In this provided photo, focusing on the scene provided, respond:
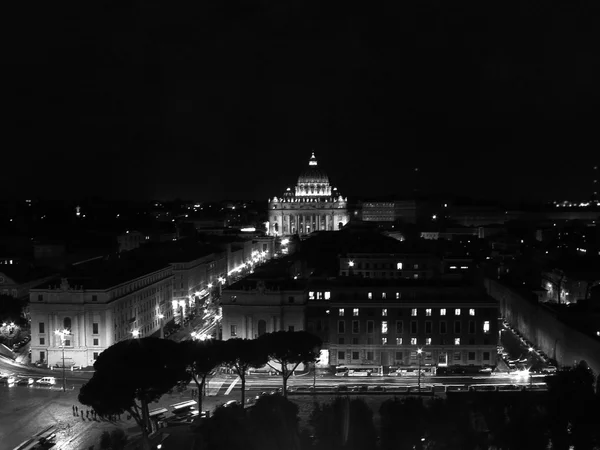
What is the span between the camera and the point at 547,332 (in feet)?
131

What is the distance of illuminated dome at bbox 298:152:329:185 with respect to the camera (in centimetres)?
15038

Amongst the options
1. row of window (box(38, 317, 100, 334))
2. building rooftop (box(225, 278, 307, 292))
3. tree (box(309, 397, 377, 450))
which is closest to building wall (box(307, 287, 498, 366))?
building rooftop (box(225, 278, 307, 292))

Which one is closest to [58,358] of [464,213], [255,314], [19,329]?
[19,329]

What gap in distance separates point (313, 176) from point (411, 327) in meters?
113

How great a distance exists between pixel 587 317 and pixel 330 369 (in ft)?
45.5

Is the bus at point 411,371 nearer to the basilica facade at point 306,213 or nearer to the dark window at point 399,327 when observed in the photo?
the dark window at point 399,327

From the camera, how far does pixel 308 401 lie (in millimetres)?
32062

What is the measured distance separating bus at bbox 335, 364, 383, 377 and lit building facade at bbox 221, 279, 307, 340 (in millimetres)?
3041

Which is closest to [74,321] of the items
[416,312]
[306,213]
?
[416,312]

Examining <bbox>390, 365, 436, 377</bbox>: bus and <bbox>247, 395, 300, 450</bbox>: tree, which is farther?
<bbox>390, 365, 436, 377</bbox>: bus

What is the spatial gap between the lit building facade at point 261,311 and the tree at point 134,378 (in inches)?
321

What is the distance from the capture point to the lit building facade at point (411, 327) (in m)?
38.0

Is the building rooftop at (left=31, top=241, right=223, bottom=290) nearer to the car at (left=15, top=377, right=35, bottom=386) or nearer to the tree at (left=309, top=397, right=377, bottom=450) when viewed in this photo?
the car at (left=15, top=377, right=35, bottom=386)

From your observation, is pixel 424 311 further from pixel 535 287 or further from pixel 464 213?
pixel 464 213
